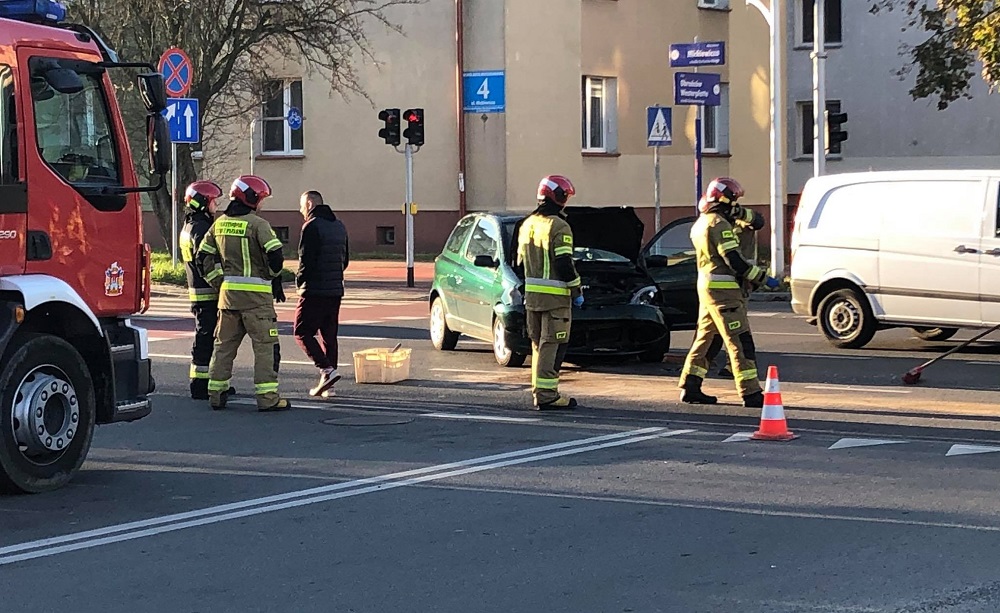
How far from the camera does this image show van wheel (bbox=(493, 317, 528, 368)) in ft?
46.6

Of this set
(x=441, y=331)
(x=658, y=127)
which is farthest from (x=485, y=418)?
(x=658, y=127)

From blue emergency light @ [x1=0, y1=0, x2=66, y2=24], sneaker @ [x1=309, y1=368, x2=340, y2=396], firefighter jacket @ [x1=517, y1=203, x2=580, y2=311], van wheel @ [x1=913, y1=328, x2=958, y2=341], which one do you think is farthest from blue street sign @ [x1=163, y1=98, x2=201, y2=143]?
blue emergency light @ [x1=0, y1=0, x2=66, y2=24]

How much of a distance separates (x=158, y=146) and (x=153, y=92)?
0.34 meters

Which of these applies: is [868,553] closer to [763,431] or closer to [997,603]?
[997,603]

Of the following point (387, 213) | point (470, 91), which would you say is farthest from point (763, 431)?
point (387, 213)

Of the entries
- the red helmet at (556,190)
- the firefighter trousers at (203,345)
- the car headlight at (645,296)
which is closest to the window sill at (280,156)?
the car headlight at (645,296)

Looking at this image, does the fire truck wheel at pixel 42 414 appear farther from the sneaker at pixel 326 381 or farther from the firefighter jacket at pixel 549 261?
the firefighter jacket at pixel 549 261

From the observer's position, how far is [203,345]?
41.4 feet

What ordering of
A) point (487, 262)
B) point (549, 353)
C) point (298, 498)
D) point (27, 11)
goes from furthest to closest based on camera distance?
point (487, 262)
point (549, 353)
point (27, 11)
point (298, 498)

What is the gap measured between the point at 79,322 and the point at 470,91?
21013mm

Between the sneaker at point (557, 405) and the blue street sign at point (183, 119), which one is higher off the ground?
the blue street sign at point (183, 119)

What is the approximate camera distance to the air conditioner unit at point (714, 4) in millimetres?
34719

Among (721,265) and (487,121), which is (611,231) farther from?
(487,121)

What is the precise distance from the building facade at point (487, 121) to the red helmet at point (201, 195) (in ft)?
55.4
